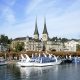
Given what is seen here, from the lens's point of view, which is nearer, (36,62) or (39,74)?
(39,74)

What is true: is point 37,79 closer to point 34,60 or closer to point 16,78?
point 16,78

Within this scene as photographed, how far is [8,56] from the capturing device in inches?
6358

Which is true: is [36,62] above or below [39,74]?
above

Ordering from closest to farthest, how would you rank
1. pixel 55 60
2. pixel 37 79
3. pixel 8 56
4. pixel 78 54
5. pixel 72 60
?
pixel 37 79 → pixel 55 60 → pixel 72 60 → pixel 8 56 → pixel 78 54

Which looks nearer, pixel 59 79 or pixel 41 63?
pixel 59 79

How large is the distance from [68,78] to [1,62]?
161 ft

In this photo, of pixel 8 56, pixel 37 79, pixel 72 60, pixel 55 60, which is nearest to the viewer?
pixel 37 79

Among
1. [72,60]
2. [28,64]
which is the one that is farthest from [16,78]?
[72,60]

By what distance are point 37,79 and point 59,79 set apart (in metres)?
4.86

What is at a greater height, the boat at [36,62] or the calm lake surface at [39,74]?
the boat at [36,62]

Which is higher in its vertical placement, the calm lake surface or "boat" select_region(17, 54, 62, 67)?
"boat" select_region(17, 54, 62, 67)

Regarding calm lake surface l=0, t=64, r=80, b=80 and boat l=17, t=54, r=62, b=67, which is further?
boat l=17, t=54, r=62, b=67

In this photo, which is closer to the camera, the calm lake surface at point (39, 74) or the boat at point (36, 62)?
the calm lake surface at point (39, 74)

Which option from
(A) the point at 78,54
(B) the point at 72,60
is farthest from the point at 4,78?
(A) the point at 78,54
